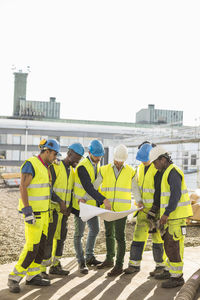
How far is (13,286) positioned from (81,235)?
1280mm

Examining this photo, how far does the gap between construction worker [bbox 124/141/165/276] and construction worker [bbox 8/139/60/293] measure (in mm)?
1370

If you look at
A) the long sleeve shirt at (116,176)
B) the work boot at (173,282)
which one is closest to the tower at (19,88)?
the long sleeve shirt at (116,176)

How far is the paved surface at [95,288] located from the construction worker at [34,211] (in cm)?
17

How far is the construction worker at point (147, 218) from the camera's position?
206 inches

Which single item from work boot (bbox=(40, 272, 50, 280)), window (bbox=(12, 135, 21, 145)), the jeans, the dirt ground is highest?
window (bbox=(12, 135, 21, 145))

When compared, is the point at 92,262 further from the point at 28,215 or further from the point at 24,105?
the point at 24,105

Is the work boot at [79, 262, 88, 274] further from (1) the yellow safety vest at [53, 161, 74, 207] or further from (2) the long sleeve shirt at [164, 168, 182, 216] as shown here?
(2) the long sleeve shirt at [164, 168, 182, 216]

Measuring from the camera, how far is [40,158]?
4.69 m

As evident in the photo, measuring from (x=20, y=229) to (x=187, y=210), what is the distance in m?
5.31

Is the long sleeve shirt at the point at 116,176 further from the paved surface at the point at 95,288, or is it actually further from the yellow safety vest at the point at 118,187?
the paved surface at the point at 95,288

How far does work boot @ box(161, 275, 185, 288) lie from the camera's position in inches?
185

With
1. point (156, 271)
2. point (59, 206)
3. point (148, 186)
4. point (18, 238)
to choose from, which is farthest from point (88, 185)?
point (18, 238)

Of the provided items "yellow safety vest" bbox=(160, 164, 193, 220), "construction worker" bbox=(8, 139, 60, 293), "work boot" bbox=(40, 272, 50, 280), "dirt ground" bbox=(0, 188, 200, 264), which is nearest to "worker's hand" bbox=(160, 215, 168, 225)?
"yellow safety vest" bbox=(160, 164, 193, 220)

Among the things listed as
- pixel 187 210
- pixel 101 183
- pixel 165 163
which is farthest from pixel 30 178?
pixel 187 210
